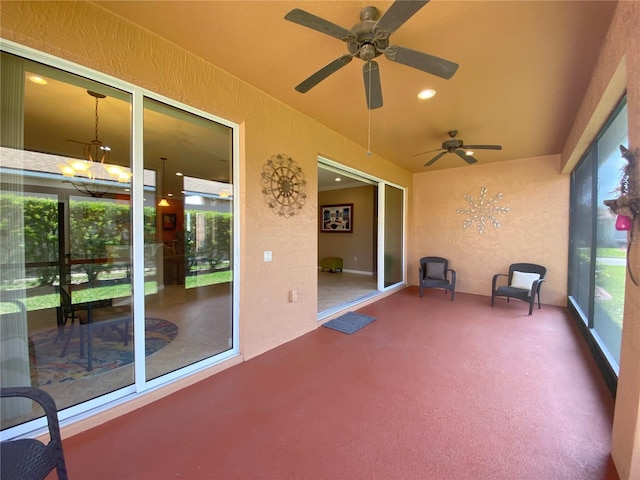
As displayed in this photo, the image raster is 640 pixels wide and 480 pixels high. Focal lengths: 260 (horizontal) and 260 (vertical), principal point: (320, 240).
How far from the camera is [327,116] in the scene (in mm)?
3176

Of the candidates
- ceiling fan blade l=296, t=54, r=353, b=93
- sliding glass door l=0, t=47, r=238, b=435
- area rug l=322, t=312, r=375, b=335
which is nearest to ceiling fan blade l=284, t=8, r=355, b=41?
ceiling fan blade l=296, t=54, r=353, b=93

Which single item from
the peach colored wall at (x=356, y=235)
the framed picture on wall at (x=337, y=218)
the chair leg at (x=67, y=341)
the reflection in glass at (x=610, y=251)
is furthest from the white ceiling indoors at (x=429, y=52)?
the framed picture on wall at (x=337, y=218)

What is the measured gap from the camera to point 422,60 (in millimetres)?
1610

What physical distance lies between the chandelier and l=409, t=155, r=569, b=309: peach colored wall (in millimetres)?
5626

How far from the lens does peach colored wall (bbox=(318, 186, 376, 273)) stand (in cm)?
744

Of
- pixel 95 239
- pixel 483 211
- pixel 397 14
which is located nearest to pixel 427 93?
pixel 397 14

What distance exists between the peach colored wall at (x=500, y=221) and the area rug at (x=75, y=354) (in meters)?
5.44

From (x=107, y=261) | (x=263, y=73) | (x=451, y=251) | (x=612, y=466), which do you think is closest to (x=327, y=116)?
(x=263, y=73)

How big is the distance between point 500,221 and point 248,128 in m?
5.04

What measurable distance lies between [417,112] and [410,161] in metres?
2.17

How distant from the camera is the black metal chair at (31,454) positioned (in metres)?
0.94

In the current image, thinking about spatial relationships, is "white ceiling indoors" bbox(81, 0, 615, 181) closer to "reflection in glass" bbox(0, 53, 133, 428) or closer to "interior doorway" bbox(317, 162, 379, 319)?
"reflection in glass" bbox(0, 53, 133, 428)

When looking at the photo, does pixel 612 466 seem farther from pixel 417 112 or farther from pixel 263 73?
pixel 263 73

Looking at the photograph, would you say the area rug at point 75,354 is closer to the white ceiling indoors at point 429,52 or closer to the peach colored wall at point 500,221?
the white ceiling indoors at point 429,52
